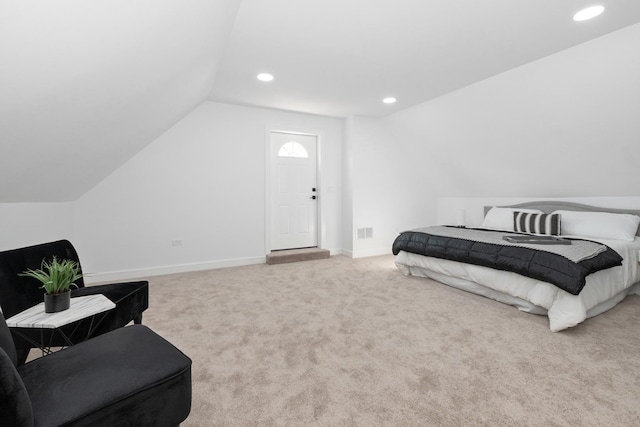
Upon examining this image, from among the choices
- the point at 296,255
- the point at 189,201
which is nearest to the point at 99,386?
the point at 189,201

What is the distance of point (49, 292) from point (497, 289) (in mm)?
3310

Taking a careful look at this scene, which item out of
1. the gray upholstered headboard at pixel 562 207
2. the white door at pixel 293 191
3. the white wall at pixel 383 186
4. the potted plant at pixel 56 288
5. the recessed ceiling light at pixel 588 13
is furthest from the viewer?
the white wall at pixel 383 186

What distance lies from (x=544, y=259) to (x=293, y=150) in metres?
3.64

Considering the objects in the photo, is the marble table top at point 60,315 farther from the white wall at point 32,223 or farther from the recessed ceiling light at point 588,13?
the recessed ceiling light at point 588,13

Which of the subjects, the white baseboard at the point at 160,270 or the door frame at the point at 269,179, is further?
the door frame at the point at 269,179

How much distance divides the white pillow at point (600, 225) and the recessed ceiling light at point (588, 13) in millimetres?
2172

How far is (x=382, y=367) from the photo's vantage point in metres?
1.86

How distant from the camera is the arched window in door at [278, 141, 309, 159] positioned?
4867mm

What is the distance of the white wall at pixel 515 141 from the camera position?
107 inches

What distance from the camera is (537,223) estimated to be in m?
3.67

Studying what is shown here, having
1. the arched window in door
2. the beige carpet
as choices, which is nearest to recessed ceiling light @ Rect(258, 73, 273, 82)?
the arched window in door

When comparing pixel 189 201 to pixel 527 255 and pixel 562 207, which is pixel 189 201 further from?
pixel 562 207

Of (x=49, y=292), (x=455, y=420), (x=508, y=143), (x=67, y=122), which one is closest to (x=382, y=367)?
(x=455, y=420)

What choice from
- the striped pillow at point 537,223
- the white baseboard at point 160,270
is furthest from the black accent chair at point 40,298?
the striped pillow at point 537,223
